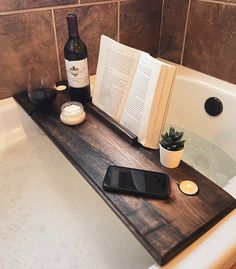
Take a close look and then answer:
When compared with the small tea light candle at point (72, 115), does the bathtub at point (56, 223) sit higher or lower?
lower

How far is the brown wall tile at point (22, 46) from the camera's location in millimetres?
901

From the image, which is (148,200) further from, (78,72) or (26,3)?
(26,3)

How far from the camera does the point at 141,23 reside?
3.93ft

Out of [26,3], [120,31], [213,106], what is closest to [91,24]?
[120,31]

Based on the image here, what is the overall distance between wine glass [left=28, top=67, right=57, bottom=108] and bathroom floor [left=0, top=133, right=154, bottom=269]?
0.21 m

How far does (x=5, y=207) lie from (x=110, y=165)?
38 cm

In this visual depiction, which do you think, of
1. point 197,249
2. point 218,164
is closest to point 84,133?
point 197,249

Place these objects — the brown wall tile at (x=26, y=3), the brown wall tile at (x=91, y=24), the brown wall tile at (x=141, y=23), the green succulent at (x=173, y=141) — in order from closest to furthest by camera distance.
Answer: the green succulent at (x=173, y=141), the brown wall tile at (x=26, y=3), the brown wall tile at (x=91, y=24), the brown wall tile at (x=141, y=23)

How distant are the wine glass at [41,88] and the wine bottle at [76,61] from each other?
0.08m

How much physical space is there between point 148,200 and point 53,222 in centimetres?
33

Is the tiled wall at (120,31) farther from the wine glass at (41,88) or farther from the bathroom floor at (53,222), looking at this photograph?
the bathroom floor at (53,222)

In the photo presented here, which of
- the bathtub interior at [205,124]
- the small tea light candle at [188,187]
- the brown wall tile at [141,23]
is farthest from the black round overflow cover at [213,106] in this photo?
the small tea light candle at [188,187]

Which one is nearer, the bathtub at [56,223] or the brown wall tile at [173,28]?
the bathtub at [56,223]

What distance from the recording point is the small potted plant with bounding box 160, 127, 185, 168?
0.61 metres
